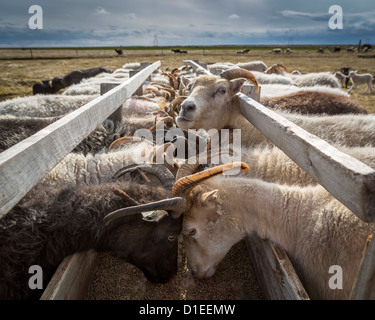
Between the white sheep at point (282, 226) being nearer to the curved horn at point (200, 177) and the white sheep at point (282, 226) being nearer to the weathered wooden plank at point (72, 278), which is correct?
the curved horn at point (200, 177)

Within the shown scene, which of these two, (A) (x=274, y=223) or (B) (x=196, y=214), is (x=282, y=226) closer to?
(A) (x=274, y=223)

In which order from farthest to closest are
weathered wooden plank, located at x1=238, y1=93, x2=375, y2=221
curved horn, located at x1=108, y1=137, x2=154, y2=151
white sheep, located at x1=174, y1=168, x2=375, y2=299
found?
curved horn, located at x1=108, y1=137, x2=154, y2=151 → white sheep, located at x1=174, y1=168, x2=375, y2=299 → weathered wooden plank, located at x1=238, y1=93, x2=375, y2=221

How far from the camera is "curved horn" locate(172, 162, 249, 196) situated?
2.14m

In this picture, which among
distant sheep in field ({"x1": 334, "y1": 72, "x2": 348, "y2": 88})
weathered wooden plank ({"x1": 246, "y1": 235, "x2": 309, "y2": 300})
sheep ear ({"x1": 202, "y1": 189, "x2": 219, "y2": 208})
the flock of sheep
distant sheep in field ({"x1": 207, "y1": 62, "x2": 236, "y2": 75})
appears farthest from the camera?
distant sheep in field ({"x1": 334, "y1": 72, "x2": 348, "y2": 88})

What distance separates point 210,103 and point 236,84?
21.1 inches

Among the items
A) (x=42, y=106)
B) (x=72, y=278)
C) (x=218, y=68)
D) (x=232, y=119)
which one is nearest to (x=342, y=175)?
(x=72, y=278)

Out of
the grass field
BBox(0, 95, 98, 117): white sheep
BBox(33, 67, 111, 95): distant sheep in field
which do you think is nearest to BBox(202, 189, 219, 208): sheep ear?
BBox(0, 95, 98, 117): white sheep

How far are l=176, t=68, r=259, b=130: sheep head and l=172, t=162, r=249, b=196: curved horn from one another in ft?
6.27

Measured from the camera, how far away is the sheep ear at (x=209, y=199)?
2419 mm

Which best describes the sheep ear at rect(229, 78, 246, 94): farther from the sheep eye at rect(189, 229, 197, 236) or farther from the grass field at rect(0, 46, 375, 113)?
the grass field at rect(0, 46, 375, 113)

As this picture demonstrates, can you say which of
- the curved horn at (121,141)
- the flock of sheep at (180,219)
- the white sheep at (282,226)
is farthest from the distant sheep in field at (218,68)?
the white sheep at (282,226)
